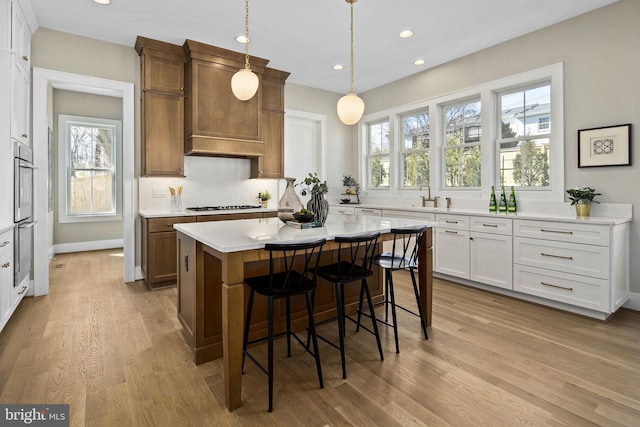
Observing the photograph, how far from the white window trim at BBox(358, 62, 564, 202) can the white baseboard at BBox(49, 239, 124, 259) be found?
16.4 feet

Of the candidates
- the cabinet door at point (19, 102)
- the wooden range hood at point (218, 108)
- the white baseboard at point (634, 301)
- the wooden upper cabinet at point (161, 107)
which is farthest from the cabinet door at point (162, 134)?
the white baseboard at point (634, 301)

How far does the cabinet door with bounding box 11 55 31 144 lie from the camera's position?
307 centimetres

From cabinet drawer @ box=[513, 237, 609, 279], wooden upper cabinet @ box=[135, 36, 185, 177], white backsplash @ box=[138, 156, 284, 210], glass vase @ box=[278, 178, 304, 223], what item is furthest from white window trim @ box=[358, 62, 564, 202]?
wooden upper cabinet @ box=[135, 36, 185, 177]

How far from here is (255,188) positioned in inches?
212

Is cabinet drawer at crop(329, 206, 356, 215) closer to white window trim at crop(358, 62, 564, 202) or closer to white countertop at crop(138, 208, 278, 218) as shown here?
white window trim at crop(358, 62, 564, 202)

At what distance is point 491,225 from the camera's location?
3.86 meters

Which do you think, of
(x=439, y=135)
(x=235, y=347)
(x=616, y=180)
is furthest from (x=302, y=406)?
(x=439, y=135)

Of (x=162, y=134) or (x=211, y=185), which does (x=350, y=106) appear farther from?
(x=211, y=185)

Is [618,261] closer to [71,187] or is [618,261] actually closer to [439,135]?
[439,135]

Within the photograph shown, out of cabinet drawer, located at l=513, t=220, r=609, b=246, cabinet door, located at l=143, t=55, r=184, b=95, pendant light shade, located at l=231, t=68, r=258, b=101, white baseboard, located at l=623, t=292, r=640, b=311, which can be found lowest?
white baseboard, located at l=623, t=292, r=640, b=311

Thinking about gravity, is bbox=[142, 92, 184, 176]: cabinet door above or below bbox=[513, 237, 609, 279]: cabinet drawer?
above

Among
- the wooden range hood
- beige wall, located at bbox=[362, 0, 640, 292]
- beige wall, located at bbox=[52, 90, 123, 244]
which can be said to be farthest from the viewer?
beige wall, located at bbox=[52, 90, 123, 244]

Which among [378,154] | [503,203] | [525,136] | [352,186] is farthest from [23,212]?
[525,136]

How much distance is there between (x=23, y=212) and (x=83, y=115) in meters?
3.73
